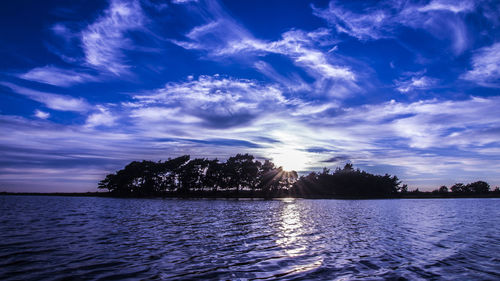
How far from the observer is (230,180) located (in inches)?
6270

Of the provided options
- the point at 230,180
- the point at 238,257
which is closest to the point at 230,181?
the point at 230,180

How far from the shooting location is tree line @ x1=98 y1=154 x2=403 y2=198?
15950 cm

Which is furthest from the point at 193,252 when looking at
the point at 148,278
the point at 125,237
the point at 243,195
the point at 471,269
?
the point at 243,195

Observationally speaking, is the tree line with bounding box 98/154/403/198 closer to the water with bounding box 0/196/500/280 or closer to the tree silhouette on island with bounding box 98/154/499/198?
the tree silhouette on island with bounding box 98/154/499/198

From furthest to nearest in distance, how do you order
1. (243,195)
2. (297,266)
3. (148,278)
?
(243,195) → (297,266) → (148,278)

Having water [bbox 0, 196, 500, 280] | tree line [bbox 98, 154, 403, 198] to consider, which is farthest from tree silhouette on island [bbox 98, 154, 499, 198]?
water [bbox 0, 196, 500, 280]

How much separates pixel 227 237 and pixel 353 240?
1093 centimetres

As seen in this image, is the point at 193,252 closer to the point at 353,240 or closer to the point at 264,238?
the point at 264,238

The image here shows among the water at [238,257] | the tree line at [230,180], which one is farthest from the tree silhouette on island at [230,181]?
the water at [238,257]

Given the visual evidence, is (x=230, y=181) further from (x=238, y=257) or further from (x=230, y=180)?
(x=238, y=257)

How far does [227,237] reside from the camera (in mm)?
22641

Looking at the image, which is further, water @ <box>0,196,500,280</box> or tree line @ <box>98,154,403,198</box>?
tree line @ <box>98,154,403,198</box>

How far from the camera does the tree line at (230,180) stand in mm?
159500

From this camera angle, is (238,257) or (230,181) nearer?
Result: (238,257)
